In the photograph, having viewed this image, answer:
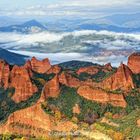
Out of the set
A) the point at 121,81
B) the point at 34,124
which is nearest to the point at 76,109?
the point at 34,124

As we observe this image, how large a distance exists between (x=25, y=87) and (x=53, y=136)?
30750mm

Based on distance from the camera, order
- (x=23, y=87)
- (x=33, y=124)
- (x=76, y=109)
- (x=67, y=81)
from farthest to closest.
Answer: (x=23, y=87), (x=67, y=81), (x=76, y=109), (x=33, y=124)

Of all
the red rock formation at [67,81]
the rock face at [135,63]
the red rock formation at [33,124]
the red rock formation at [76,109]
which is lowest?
the red rock formation at [33,124]

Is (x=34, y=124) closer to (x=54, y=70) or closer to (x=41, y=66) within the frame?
(x=54, y=70)

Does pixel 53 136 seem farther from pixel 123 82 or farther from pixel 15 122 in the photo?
pixel 123 82

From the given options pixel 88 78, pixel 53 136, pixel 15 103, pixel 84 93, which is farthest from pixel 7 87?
pixel 53 136

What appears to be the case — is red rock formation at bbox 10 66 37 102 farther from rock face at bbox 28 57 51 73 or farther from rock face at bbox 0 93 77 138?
rock face at bbox 28 57 51 73

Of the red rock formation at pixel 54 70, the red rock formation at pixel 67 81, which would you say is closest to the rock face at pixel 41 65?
the red rock formation at pixel 54 70

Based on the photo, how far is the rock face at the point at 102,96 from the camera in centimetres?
12669

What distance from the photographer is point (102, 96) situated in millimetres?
128250

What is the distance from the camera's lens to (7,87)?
156 metres

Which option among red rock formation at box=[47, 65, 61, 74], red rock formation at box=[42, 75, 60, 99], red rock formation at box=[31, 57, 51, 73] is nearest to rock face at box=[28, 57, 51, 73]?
red rock formation at box=[31, 57, 51, 73]

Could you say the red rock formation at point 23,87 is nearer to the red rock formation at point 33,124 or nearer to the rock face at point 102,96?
the red rock formation at point 33,124

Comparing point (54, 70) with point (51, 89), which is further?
point (54, 70)
